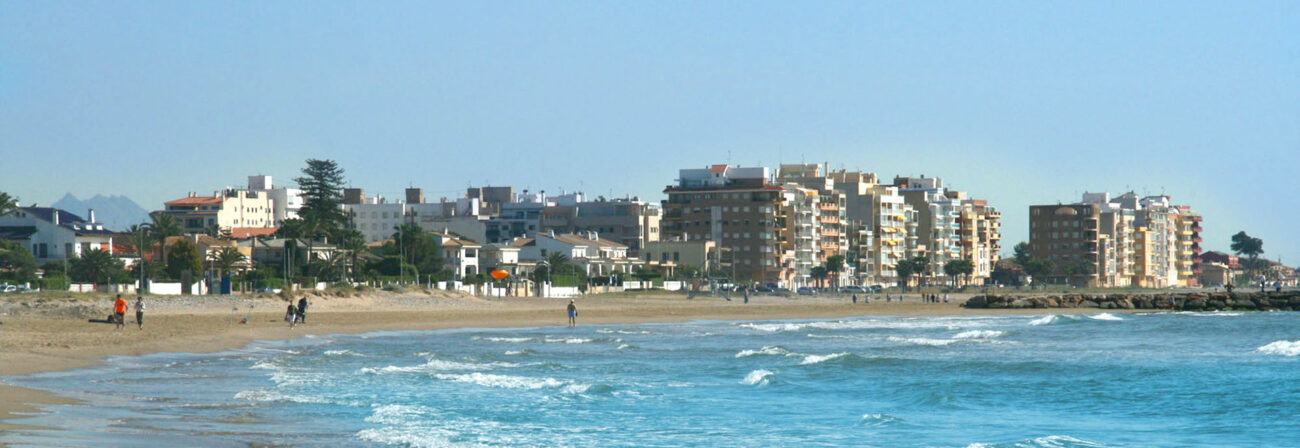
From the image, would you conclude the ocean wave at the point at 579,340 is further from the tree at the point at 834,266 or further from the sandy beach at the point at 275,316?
the tree at the point at 834,266

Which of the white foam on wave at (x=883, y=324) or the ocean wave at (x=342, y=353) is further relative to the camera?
the white foam on wave at (x=883, y=324)

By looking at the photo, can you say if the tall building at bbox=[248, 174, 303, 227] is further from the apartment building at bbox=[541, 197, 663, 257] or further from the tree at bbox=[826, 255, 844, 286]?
the tree at bbox=[826, 255, 844, 286]

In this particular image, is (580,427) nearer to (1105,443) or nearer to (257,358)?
(1105,443)

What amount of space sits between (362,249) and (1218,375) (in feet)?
211

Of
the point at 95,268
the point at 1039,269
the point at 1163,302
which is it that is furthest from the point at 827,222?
the point at 95,268

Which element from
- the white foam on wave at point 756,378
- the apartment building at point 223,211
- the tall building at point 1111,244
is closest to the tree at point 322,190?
the apartment building at point 223,211

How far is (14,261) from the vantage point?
2975 inches

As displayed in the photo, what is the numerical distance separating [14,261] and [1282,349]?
207 ft

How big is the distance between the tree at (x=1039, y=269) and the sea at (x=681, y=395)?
4927 inches

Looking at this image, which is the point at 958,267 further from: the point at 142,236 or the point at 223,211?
the point at 142,236

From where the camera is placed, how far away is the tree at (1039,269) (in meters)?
168

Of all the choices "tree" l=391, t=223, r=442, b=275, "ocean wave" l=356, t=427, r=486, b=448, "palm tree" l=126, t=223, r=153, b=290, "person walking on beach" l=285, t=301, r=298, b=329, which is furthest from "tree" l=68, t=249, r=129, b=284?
"ocean wave" l=356, t=427, r=486, b=448

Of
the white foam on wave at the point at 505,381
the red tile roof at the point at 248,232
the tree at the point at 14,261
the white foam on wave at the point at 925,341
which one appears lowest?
the white foam on wave at the point at 925,341

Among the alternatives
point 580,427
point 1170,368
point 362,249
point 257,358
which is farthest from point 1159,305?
point 580,427
